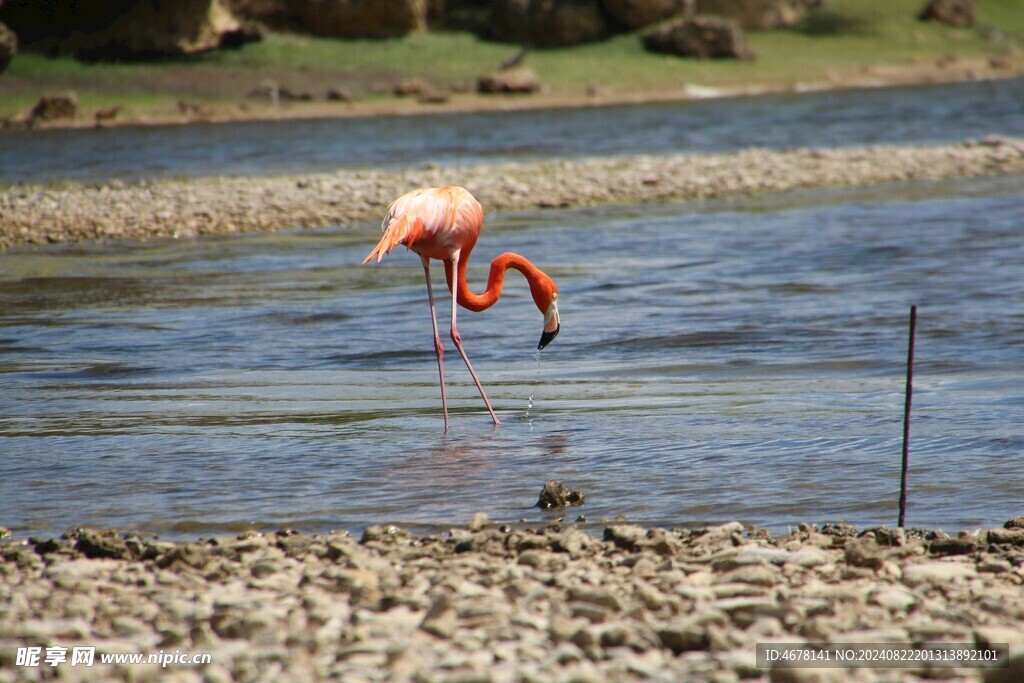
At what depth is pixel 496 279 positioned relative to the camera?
7945 millimetres

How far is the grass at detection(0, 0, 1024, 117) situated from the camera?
1847 inches

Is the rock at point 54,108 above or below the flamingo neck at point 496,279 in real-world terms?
above

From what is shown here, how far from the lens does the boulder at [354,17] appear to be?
58.0 metres

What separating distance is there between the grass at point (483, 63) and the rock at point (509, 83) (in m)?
1.18

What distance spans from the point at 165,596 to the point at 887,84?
191 ft

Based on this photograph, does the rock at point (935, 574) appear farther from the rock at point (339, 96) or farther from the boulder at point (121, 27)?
the boulder at point (121, 27)

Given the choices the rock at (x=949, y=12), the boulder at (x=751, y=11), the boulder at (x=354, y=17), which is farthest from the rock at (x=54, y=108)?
the rock at (x=949, y=12)

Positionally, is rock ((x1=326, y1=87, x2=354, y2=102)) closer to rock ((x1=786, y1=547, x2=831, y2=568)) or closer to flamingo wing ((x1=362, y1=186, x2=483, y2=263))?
flamingo wing ((x1=362, y1=186, x2=483, y2=263))

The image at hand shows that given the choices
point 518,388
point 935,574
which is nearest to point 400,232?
point 518,388

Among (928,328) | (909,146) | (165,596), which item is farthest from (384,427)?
(909,146)

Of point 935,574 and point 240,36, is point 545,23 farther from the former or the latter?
point 935,574

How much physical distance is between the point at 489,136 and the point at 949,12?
146ft

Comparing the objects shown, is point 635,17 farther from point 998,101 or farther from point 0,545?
point 0,545

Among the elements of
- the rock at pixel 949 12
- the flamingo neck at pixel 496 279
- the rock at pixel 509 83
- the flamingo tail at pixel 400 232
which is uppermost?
the rock at pixel 949 12
